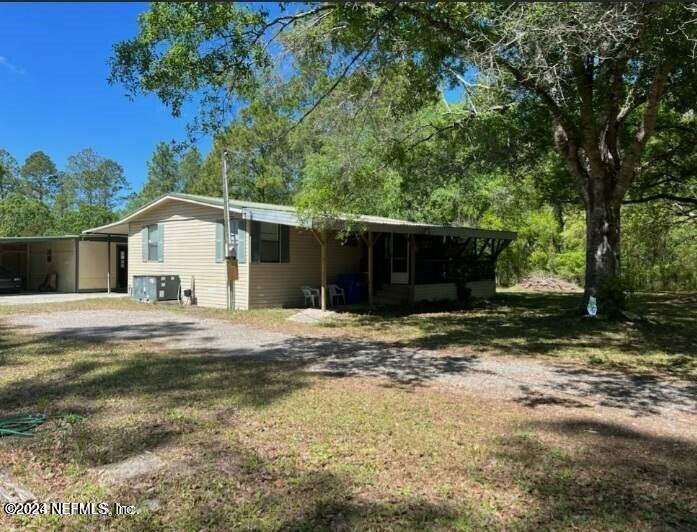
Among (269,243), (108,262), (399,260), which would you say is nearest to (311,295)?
(269,243)

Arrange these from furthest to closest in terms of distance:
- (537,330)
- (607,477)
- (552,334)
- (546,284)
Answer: (546,284) < (537,330) < (552,334) < (607,477)

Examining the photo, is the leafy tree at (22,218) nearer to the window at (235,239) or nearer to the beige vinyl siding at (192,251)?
the beige vinyl siding at (192,251)

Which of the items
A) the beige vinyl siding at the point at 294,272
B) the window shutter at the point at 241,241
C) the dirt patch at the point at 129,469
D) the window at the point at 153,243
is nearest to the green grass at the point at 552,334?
the beige vinyl siding at the point at 294,272

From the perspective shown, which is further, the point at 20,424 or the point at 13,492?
the point at 20,424

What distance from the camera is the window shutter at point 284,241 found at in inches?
555

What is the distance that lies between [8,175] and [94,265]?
32965 mm

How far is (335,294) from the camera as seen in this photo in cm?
1493

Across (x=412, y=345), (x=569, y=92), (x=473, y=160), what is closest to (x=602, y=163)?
(x=569, y=92)

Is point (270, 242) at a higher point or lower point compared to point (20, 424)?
higher

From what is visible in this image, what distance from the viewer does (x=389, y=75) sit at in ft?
31.1

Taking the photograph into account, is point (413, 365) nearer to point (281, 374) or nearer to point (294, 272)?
point (281, 374)

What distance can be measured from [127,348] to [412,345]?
4411 mm

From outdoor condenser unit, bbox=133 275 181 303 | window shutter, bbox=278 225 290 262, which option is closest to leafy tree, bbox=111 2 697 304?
window shutter, bbox=278 225 290 262

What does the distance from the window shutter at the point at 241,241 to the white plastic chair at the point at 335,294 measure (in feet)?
8.81
